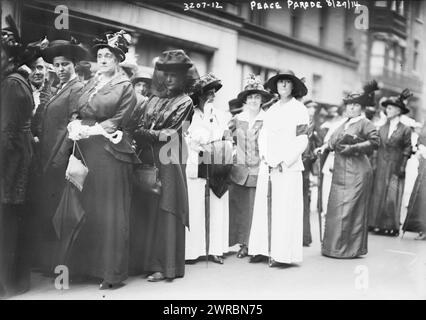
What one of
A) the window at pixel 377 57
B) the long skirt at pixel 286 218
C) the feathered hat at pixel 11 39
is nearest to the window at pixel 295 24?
the window at pixel 377 57

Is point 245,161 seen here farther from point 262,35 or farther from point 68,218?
point 68,218

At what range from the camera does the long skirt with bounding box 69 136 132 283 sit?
4.20 meters

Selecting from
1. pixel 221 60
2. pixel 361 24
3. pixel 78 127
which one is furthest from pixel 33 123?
pixel 361 24

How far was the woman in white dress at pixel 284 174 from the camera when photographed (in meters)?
5.00

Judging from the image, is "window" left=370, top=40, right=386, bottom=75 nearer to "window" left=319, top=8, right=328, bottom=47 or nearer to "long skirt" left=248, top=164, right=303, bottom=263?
"window" left=319, top=8, right=328, bottom=47

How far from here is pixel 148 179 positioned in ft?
14.4

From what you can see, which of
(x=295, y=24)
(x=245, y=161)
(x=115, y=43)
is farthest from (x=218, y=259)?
(x=295, y=24)

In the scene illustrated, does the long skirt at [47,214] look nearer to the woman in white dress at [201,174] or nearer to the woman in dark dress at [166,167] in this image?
the woman in dark dress at [166,167]

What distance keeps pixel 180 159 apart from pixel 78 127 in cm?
94

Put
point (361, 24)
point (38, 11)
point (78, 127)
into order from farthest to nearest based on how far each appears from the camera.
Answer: point (361, 24)
point (38, 11)
point (78, 127)

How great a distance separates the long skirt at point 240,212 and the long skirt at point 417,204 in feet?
6.35

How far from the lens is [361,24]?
491 cm

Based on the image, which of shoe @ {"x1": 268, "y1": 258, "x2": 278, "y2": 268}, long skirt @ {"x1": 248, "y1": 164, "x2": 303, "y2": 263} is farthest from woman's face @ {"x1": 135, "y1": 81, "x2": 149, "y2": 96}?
shoe @ {"x1": 268, "y1": 258, "x2": 278, "y2": 268}
